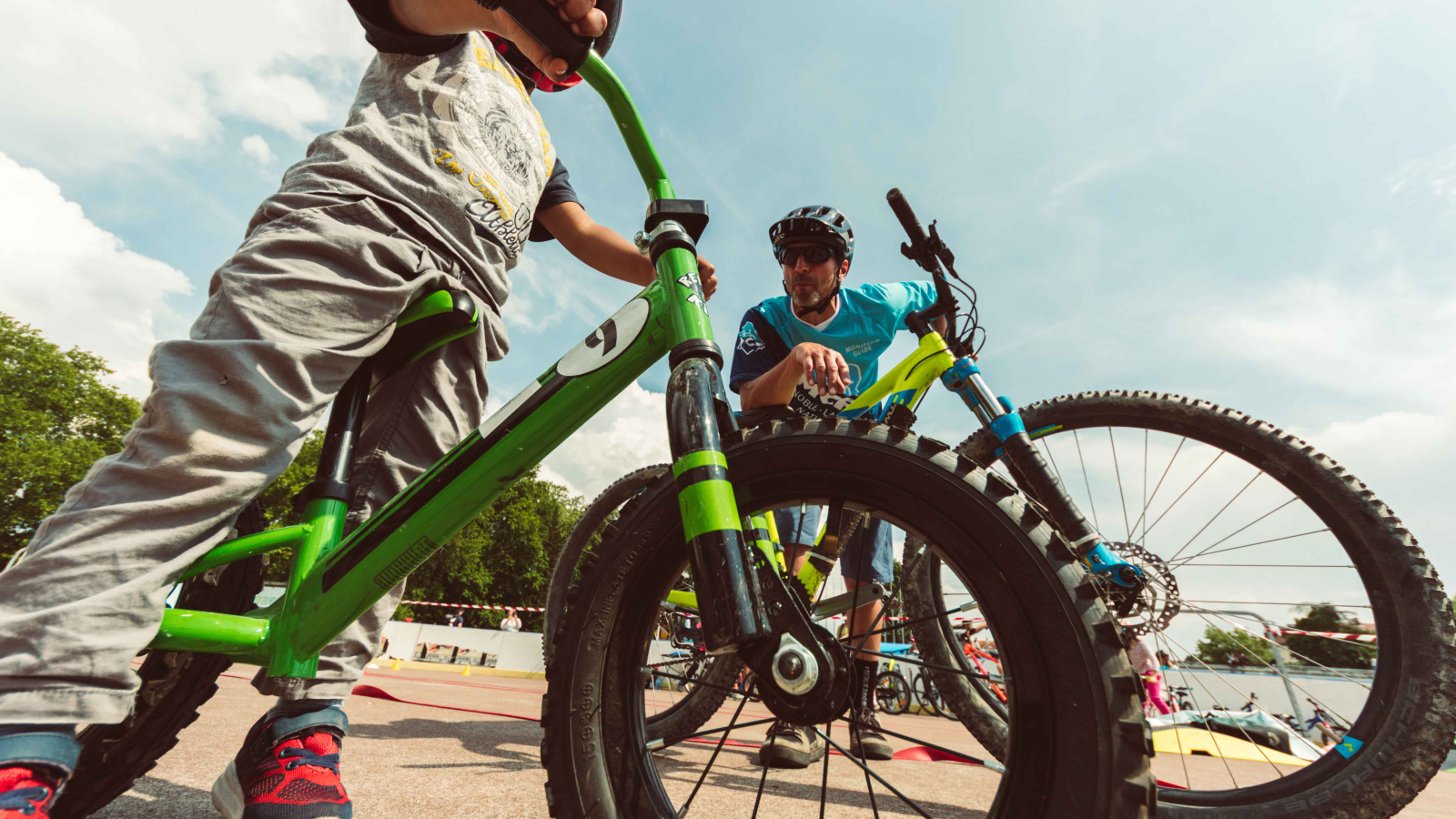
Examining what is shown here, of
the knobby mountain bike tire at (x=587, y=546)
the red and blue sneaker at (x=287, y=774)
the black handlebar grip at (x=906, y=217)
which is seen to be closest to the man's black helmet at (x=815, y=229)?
the black handlebar grip at (x=906, y=217)

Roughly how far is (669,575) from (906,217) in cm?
225

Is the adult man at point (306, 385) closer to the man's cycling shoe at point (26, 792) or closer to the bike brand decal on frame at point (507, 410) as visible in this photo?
the man's cycling shoe at point (26, 792)

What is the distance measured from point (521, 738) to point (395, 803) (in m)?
1.47

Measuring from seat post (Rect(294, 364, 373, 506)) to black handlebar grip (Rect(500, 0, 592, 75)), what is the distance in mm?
875

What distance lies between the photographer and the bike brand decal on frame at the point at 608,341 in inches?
46.1

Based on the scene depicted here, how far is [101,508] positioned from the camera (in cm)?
107

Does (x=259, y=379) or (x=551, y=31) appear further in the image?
(x=259, y=379)

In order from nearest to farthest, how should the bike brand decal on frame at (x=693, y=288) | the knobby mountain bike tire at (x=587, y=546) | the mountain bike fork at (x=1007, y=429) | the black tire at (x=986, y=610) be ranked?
1. the black tire at (x=986, y=610)
2. the bike brand decal on frame at (x=693, y=288)
3. the mountain bike fork at (x=1007, y=429)
4. the knobby mountain bike tire at (x=587, y=546)

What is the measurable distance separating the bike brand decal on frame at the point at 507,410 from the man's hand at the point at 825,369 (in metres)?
0.96

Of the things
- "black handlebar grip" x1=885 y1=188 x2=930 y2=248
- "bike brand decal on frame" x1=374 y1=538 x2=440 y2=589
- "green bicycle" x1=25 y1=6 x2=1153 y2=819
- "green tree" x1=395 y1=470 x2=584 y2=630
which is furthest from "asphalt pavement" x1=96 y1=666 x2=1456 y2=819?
"green tree" x1=395 y1=470 x2=584 y2=630

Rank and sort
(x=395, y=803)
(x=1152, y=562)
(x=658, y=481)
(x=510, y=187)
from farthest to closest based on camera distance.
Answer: (x=1152, y=562)
(x=510, y=187)
(x=395, y=803)
(x=658, y=481)

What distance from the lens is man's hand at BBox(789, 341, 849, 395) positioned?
1.92 m

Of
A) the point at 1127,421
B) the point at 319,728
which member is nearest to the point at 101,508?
the point at 319,728

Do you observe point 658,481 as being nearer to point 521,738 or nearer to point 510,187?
point 510,187
